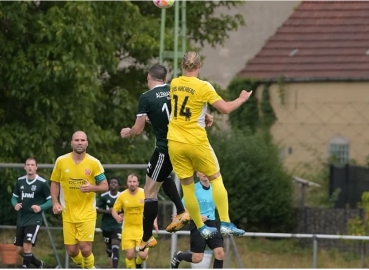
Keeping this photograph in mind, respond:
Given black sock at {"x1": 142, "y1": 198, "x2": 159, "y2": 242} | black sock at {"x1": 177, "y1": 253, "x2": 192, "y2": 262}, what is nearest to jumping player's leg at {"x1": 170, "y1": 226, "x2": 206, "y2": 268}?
black sock at {"x1": 177, "y1": 253, "x2": 192, "y2": 262}

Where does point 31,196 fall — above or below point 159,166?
below

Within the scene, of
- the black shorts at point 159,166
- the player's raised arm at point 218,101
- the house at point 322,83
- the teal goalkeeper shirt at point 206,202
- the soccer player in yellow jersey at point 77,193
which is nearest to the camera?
the player's raised arm at point 218,101

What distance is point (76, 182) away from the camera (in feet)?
53.7

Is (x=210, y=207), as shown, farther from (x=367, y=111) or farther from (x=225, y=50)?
(x=225, y=50)

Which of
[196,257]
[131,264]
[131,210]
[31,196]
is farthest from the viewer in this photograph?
[131,210]

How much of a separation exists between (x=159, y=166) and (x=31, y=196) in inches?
266

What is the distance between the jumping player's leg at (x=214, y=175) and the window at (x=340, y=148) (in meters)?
24.6

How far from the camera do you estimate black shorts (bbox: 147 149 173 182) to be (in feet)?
44.5

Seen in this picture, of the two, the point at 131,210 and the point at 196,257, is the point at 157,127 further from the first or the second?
the point at 131,210

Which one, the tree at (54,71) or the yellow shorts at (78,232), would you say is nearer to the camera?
the yellow shorts at (78,232)

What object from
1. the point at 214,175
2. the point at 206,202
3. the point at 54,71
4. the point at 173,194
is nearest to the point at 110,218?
the point at 54,71

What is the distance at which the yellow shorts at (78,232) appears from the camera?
16.6 metres

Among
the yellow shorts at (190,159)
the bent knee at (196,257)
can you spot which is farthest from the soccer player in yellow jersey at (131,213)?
the yellow shorts at (190,159)

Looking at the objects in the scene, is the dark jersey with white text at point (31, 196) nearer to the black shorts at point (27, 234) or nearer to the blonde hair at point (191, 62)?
the black shorts at point (27, 234)
